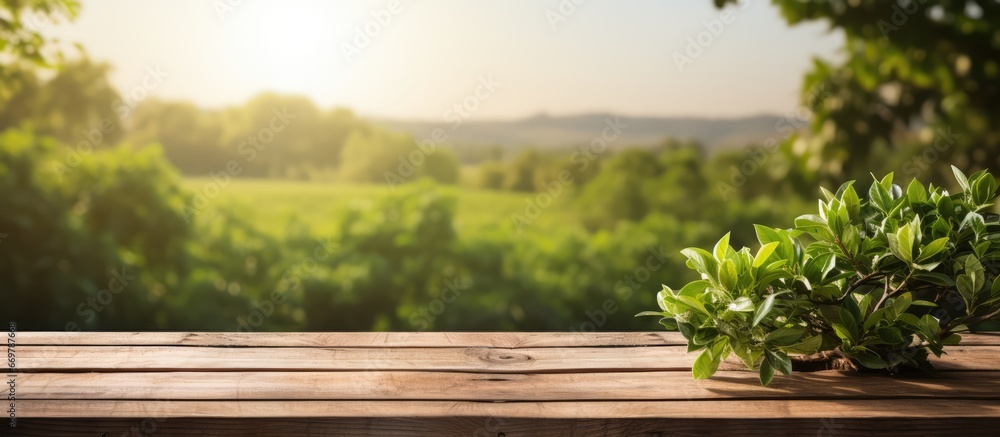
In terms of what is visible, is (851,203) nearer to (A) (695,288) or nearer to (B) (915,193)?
(B) (915,193)

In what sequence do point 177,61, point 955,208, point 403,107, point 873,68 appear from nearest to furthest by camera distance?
point 955,208, point 873,68, point 177,61, point 403,107

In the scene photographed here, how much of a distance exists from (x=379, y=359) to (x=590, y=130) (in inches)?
128

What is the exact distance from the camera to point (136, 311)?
3.51 metres

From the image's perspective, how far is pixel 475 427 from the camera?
36.1 inches

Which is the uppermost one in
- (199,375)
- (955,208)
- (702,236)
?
(955,208)

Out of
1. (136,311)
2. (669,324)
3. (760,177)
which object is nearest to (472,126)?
(760,177)

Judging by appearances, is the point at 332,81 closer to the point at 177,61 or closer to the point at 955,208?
the point at 177,61

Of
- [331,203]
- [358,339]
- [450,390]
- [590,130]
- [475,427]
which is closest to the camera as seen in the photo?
[475,427]

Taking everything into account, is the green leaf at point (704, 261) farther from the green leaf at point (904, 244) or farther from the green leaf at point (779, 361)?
the green leaf at point (904, 244)

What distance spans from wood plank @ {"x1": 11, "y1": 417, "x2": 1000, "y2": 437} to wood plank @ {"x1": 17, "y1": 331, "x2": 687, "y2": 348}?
0.36 metres

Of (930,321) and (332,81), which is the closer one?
(930,321)

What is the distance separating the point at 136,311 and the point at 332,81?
1440 mm

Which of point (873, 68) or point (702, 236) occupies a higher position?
point (873, 68)

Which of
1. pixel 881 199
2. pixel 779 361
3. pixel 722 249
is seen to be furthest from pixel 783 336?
pixel 881 199
